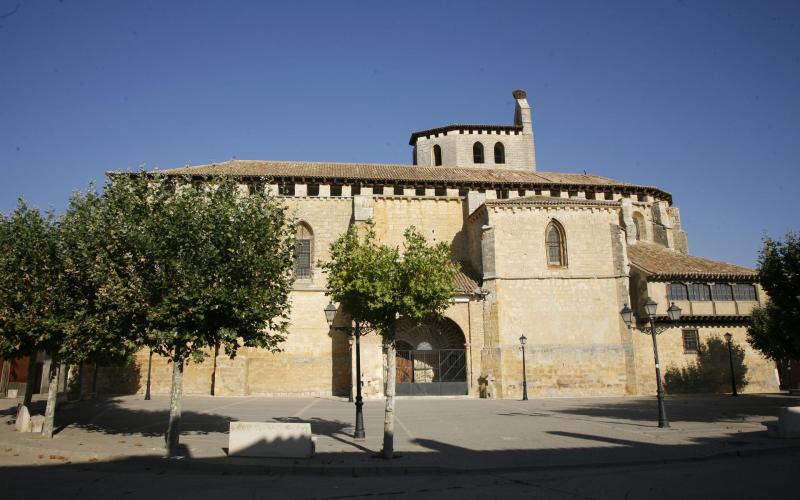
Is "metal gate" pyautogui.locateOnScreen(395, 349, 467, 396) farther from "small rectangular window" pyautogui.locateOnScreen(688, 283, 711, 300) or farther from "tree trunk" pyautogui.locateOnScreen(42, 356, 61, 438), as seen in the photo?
"tree trunk" pyautogui.locateOnScreen(42, 356, 61, 438)

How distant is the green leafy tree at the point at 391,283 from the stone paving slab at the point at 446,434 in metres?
2.35

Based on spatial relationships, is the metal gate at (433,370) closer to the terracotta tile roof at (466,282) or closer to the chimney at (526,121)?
the terracotta tile roof at (466,282)

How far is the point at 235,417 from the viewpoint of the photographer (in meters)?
19.5

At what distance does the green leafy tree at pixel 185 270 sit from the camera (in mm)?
12555

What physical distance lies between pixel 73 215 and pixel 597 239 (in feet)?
88.3

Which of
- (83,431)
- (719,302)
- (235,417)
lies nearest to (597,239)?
(719,302)

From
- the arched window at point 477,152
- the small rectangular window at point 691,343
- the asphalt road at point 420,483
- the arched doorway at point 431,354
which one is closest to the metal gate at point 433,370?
the arched doorway at point 431,354

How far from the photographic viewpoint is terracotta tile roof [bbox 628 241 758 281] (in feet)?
102

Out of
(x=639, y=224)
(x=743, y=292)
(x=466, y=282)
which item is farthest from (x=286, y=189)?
(x=743, y=292)

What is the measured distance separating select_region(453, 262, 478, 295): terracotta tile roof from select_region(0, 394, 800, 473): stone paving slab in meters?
6.88

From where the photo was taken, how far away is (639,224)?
38656 millimetres

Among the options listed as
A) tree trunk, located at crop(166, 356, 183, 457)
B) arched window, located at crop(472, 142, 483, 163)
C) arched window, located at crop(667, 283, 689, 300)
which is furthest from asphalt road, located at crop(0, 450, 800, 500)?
arched window, located at crop(472, 142, 483, 163)

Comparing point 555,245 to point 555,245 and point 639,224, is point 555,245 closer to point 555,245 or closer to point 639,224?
point 555,245

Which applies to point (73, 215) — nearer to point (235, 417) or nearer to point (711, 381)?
point (235, 417)
